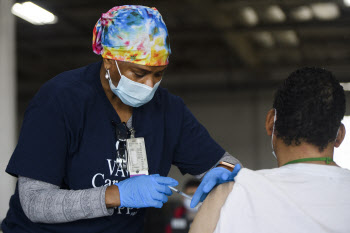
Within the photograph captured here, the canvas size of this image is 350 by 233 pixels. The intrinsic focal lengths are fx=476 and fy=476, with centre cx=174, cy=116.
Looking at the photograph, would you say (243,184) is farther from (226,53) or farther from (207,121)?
(207,121)

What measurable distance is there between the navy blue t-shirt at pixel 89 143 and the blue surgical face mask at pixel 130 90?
54 mm

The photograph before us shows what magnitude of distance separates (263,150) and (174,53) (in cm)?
288

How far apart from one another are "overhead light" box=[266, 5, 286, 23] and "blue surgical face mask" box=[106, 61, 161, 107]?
5.18 meters

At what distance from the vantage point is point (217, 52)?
9.08 m

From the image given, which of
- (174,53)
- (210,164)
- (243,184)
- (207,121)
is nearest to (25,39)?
(174,53)

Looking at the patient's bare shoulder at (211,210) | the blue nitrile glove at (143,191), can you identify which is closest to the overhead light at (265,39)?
the blue nitrile glove at (143,191)

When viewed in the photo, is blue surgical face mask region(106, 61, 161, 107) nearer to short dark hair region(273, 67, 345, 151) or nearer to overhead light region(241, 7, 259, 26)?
short dark hair region(273, 67, 345, 151)

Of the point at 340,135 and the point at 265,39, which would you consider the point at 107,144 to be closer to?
the point at 340,135

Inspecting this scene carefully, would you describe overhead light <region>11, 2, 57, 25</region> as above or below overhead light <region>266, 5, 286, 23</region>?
below

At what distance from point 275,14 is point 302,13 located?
0.37 m

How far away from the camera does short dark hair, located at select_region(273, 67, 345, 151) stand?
1.18 metres

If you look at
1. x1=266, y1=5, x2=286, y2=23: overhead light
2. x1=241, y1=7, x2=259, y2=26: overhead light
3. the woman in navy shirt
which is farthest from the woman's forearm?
x1=241, y1=7, x2=259, y2=26: overhead light

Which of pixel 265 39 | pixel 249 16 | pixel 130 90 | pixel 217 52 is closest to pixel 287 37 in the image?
pixel 265 39

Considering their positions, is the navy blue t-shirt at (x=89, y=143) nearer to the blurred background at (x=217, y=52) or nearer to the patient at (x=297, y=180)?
the patient at (x=297, y=180)
